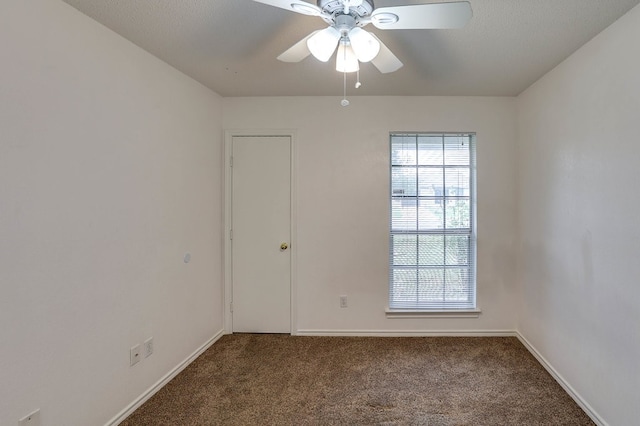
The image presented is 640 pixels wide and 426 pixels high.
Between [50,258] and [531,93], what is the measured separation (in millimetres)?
3582

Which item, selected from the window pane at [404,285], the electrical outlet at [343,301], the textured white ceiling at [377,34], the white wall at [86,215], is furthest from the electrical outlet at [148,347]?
the window pane at [404,285]

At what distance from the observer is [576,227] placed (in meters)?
1.94

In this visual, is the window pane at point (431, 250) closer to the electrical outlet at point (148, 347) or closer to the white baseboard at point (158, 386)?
the white baseboard at point (158, 386)

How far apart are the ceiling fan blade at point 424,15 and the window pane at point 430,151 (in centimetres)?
170

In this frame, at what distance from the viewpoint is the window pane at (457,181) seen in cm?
281

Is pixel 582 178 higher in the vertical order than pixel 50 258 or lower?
higher

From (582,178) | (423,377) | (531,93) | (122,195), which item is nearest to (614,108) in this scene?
(582,178)

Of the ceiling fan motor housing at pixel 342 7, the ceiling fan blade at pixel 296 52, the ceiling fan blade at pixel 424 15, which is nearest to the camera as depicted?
the ceiling fan blade at pixel 424 15

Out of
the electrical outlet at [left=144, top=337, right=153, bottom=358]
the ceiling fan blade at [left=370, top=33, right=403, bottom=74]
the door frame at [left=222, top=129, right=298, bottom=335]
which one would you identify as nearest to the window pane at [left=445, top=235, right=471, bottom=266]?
the door frame at [left=222, top=129, right=298, bottom=335]

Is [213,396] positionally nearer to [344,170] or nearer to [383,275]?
[383,275]

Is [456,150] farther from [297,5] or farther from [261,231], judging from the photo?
[297,5]

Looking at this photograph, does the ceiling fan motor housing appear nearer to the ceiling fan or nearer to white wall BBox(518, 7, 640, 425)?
the ceiling fan

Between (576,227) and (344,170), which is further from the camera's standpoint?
(344,170)

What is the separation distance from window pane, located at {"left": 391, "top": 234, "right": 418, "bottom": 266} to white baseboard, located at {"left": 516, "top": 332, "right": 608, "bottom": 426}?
3.91 ft
